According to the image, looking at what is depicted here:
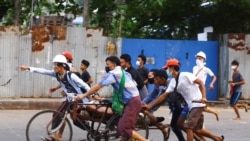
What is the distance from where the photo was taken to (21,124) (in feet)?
41.1

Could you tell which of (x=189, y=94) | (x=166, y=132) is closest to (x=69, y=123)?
(x=166, y=132)

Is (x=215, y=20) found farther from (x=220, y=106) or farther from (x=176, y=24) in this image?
(x=220, y=106)

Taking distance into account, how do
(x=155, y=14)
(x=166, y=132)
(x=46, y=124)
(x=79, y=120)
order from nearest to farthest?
1. (x=46, y=124)
2. (x=79, y=120)
3. (x=166, y=132)
4. (x=155, y=14)

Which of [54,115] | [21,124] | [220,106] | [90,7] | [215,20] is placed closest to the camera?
[54,115]

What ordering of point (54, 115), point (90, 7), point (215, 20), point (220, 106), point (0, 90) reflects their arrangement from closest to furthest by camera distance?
point (54, 115)
point (0, 90)
point (220, 106)
point (90, 7)
point (215, 20)

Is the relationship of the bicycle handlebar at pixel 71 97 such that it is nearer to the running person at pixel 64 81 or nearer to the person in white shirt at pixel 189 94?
the running person at pixel 64 81

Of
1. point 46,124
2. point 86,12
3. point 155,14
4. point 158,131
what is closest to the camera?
point 46,124

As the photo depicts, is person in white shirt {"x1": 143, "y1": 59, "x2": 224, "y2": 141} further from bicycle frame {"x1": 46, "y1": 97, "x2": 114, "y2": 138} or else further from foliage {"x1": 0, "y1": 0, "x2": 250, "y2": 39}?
foliage {"x1": 0, "y1": 0, "x2": 250, "y2": 39}

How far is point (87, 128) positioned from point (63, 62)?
1169 millimetres

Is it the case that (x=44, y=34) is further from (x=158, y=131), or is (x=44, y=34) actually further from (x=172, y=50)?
(x=158, y=131)

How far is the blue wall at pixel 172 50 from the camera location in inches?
672

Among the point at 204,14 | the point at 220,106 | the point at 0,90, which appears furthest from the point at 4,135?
the point at 204,14

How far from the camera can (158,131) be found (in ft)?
38.2

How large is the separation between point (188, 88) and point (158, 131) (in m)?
3.17
